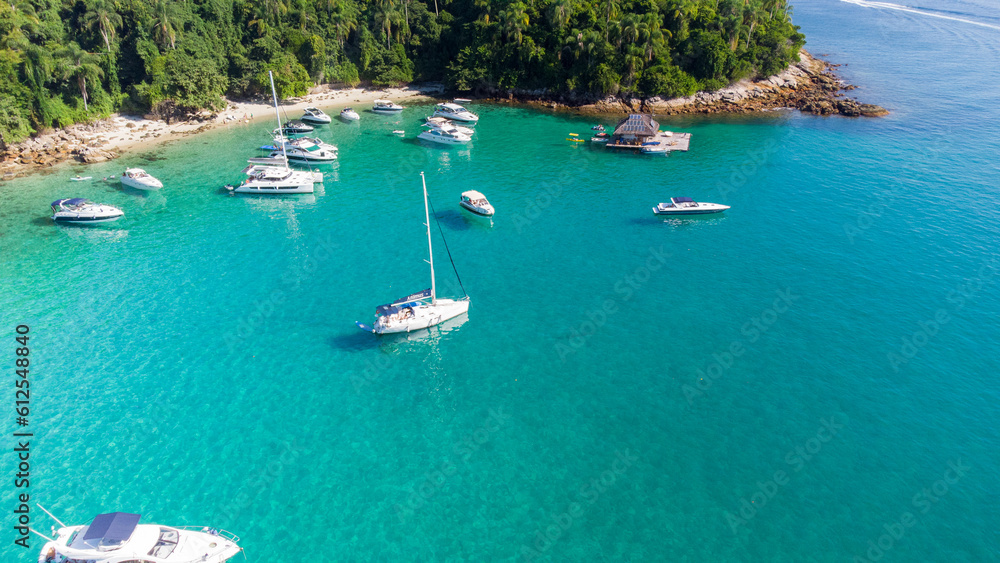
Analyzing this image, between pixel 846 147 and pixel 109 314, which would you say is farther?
pixel 846 147

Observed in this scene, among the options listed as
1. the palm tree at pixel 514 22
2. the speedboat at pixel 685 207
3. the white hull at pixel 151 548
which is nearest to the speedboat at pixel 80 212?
the white hull at pixel 151 548

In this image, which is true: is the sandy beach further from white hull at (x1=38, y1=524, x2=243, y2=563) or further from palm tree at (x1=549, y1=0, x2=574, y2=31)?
white hull at (x1=38, y1=524, x2=243, y2=563)

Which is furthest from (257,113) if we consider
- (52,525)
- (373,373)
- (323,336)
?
(52,525)

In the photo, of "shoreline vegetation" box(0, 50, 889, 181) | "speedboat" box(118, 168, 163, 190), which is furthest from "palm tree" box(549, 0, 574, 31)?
"speedboat" box(118, 168, 163, 190)

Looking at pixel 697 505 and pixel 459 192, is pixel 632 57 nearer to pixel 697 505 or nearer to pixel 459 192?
pixel 459 192

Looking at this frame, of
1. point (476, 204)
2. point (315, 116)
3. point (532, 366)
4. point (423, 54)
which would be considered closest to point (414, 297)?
point (532, 366)

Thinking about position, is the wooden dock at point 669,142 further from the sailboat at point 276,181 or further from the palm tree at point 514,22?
the sailboat at point 276,181

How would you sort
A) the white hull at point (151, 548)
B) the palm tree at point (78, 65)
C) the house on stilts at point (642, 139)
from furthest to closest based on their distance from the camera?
the house on stilts at point (642, 139), the palm tree at point (78, 65), the white hull at point (151, 548)
